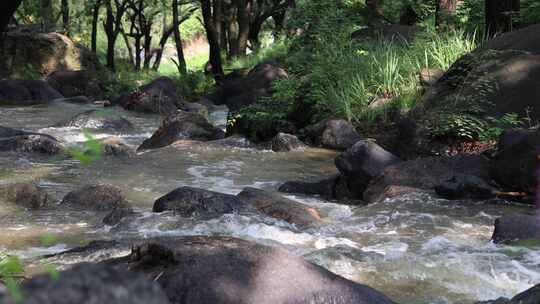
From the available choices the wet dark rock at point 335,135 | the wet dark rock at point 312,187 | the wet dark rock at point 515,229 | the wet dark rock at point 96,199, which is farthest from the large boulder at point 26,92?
the wet dark rock at point 515,229

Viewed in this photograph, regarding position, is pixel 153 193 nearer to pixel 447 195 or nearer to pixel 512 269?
pixel 447 195

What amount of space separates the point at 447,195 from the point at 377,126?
3.77m

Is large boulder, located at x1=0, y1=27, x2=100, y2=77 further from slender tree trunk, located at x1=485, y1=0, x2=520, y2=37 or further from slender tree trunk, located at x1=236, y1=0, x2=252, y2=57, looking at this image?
slender tree trunk, located at x1=485, y1=0, x2=520, y2=37

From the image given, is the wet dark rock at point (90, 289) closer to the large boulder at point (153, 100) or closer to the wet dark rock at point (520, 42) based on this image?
the wet dark rock at point (520, 42)

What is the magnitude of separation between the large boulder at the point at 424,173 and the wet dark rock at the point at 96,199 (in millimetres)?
2687

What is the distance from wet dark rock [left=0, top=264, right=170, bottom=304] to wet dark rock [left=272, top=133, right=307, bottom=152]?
984cm

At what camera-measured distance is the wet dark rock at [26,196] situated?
6355 millimetres

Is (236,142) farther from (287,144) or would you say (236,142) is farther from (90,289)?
(90,289)

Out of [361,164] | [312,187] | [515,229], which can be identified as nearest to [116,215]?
[312,187]

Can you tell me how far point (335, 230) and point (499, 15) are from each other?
25.3ft

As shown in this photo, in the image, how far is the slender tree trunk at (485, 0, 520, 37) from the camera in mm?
11453

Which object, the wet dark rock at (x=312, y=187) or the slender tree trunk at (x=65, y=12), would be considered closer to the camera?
the wet dark rock at (x=312, y=187)

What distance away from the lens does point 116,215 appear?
18.9 ft

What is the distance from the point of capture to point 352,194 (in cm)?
743
